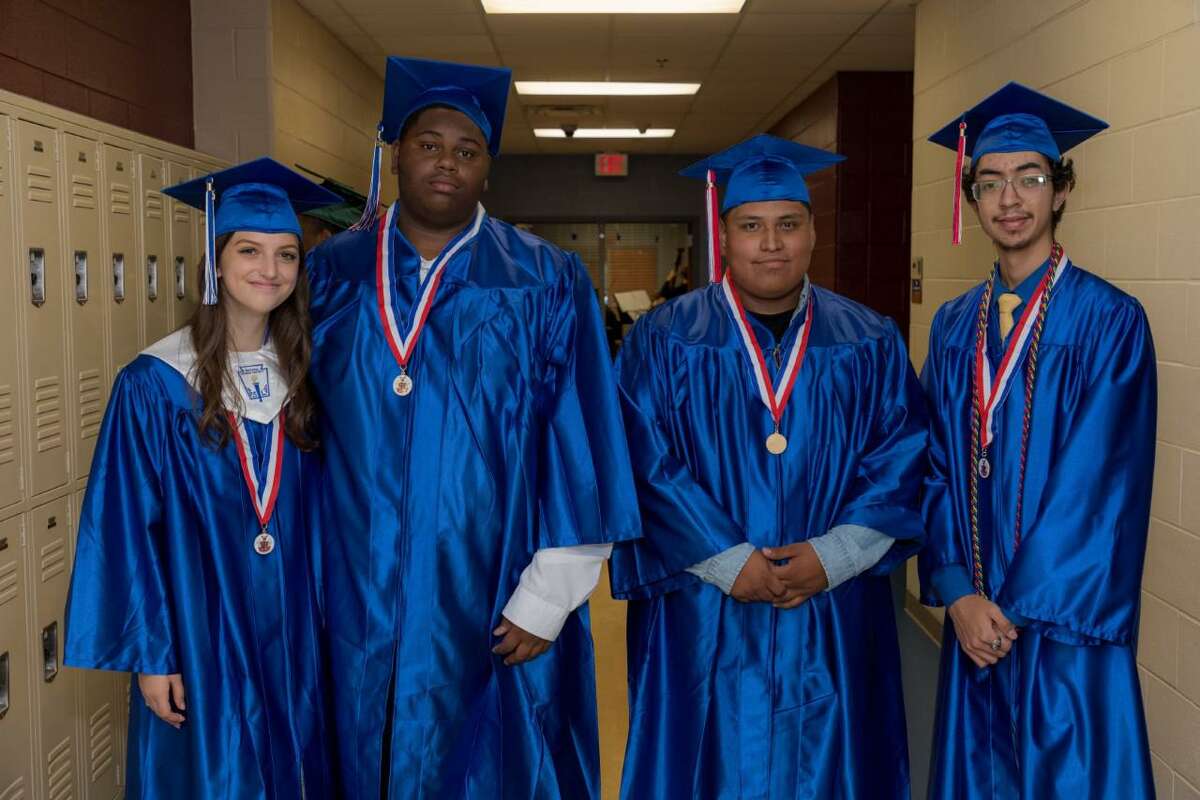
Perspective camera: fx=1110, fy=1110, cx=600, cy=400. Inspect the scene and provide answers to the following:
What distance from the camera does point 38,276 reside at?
2576mm

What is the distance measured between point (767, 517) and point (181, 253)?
2152 millimetres

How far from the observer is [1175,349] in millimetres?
2744

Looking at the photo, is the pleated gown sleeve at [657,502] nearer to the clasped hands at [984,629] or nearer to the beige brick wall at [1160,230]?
the clasped hands at [984,629]

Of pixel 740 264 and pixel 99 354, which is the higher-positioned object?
pixel 740 264

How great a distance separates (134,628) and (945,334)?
165cm

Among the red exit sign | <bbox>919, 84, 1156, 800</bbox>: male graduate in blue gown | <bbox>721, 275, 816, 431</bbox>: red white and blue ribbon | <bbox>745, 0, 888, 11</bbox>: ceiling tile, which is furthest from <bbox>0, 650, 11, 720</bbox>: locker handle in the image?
the red exit sign

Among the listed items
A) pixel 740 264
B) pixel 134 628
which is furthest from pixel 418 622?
pixel 740 264

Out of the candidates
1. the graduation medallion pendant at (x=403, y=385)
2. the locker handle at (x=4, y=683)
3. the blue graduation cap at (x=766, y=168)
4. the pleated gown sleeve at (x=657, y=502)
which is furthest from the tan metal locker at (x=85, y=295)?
the blue graduation cap at (x=766, y=168)

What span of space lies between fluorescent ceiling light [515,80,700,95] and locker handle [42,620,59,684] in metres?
5.48

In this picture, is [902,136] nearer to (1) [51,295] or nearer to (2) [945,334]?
(2) [945,334]

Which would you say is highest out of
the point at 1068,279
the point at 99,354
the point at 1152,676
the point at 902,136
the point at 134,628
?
the point at 902,136

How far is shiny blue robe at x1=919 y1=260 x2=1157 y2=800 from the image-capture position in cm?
203

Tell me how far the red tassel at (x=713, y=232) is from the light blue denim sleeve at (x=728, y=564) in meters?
0.57

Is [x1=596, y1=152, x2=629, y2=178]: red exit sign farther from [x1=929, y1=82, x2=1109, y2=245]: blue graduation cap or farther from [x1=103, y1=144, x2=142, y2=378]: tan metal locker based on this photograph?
[x1=929, y1=82, x2=1109, y2=245]: blue graduation cap
